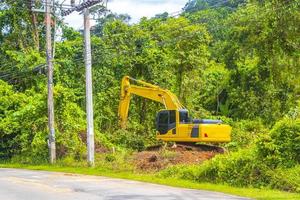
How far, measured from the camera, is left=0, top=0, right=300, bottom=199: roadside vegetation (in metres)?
21.2

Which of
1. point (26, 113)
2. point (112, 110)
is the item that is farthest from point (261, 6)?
point (112, 110)

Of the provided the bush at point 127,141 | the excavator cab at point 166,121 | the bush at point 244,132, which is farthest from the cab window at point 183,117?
the bush at point 127,141

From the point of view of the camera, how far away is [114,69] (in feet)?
144

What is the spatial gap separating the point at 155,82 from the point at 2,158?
1308 centimetres

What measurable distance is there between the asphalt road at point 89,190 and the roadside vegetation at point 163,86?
6.31ft

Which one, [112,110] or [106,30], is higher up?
[106,30]

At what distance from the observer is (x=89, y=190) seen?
58.9ft

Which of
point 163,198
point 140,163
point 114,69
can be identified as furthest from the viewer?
point 114,69

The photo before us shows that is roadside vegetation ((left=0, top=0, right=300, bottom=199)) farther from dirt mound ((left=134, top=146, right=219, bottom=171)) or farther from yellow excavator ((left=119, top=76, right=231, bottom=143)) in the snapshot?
yellow excavator ((left=119, top=76, right=231, bottom=143))

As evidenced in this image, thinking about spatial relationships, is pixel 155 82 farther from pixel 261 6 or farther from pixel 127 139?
pixel 261 6

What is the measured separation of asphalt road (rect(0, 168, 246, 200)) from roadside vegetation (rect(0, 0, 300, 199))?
192 centimetres

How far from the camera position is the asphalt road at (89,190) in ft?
52.7

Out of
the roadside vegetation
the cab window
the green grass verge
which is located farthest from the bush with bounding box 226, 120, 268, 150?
the green grass verge

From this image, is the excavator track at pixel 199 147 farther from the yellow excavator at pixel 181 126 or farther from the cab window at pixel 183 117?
the cab window at pixel 183 117
